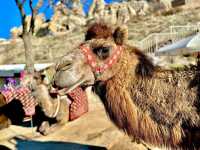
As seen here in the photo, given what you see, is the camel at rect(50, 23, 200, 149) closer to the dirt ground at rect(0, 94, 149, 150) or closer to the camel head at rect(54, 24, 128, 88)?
the camel head at rect(54, 24, 128, 88)

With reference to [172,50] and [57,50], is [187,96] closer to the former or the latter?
[172,50]

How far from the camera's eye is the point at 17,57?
3734cm

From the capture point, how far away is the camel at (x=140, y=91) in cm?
386

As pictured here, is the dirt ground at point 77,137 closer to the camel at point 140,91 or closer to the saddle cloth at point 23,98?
the saddle cloth at point 23,98

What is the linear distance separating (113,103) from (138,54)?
1.77 ft

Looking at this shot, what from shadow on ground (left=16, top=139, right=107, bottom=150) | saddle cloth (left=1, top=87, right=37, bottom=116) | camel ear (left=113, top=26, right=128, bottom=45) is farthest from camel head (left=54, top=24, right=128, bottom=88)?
saddle cloth (left=1, top=87, right=37, bottom=116)

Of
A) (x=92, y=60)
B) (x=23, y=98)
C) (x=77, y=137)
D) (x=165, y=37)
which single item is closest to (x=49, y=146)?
(x=77, y=137)

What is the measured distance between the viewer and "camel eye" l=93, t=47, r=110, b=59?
13.2 feet

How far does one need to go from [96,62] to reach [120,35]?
1.08 feet

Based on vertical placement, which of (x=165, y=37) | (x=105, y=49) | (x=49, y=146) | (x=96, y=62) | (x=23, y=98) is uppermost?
(x=105, y=49)

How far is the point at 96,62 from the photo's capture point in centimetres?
401

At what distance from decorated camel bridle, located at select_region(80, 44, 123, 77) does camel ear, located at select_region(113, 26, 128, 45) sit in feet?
0.17

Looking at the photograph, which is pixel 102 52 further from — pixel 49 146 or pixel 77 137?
pixel 77 137

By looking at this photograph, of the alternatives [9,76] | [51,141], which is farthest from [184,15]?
[51,141]
